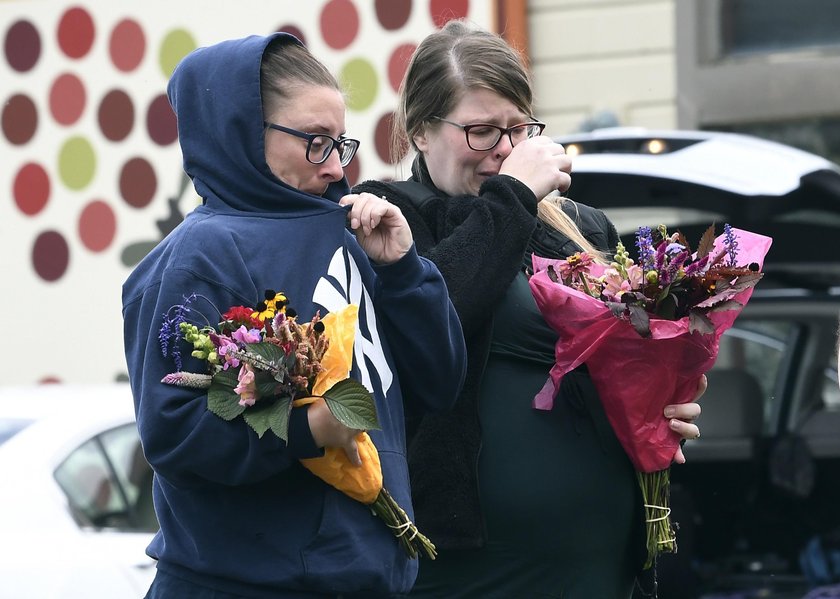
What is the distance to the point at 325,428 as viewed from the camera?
79.4 inches

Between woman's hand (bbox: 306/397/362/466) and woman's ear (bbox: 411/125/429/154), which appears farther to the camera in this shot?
woman's ear (bbox: 411/125/429/154)

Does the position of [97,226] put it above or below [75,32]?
below

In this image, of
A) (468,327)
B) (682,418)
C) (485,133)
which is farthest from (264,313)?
(682,418)

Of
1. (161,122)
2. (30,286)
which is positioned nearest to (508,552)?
(161,122)

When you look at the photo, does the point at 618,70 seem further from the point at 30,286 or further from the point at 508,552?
the point at 508,552

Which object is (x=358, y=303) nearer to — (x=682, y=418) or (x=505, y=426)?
(x=505, y=426)

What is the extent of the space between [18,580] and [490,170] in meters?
2.05

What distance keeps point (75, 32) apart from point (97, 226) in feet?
3.71

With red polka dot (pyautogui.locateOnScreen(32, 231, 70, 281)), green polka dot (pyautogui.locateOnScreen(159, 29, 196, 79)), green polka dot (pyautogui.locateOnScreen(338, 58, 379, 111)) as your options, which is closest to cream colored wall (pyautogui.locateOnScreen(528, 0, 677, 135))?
green polka dot (pyautogui.locateOnScreen(338, 58, 379, 111))

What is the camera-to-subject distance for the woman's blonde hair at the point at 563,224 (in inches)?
111

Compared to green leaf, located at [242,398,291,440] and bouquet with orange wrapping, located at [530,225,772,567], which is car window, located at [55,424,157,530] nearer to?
bouquet with orange wrapping, located at [530,225,772,567]

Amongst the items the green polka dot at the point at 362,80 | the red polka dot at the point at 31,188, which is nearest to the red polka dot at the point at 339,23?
the green polka dot at the point at 362,80

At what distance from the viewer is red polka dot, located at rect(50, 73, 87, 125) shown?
849 centimetres

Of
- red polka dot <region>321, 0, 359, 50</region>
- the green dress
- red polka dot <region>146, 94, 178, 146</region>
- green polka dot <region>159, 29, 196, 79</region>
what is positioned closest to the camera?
the green dress
